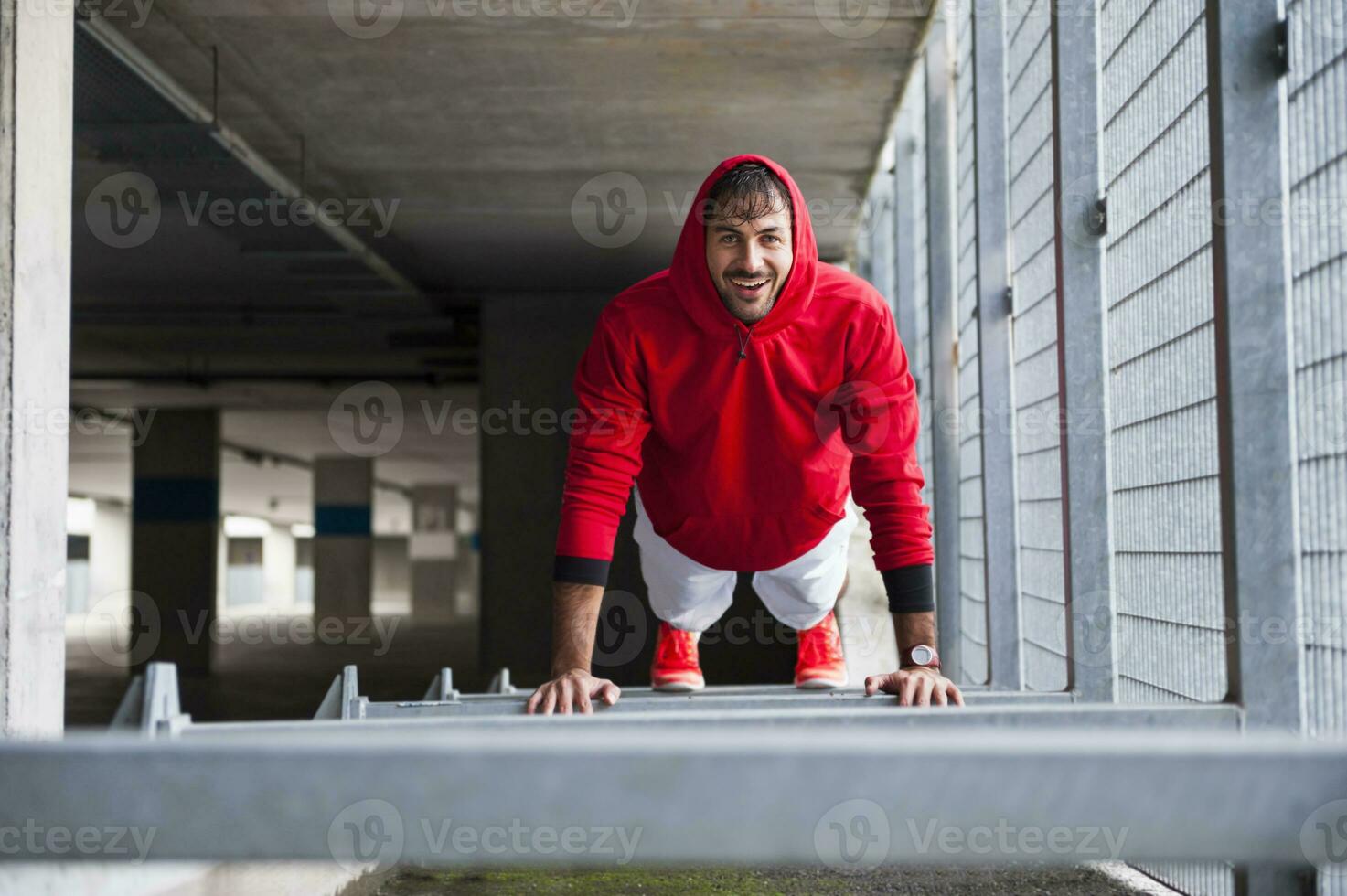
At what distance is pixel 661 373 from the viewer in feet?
8.54

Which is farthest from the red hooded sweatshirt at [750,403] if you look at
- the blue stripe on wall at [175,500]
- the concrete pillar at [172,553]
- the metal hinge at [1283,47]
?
the blue stripe on wall at [175,500]

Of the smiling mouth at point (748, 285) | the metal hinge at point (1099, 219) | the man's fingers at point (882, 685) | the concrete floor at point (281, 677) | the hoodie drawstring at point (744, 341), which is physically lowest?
the concrete floor at point (281, 677)

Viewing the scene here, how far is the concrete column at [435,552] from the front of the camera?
1257 inches

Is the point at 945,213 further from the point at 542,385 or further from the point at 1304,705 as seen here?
the point at 542,385

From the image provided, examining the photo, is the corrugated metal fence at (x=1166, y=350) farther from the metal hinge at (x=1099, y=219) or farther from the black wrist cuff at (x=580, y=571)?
the black wrist cuff at (x=580, y=571)

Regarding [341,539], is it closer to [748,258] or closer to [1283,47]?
[748,258]

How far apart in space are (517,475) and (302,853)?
34.0 ft

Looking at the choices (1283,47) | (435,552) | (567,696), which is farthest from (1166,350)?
(435,552)

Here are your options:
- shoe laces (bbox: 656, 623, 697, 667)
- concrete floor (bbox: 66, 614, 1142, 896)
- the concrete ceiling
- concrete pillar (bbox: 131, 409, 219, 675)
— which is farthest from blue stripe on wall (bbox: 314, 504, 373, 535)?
shoe laces (bbox: 656, 623, 697, 667)

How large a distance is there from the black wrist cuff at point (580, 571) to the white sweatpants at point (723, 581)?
2.08ft

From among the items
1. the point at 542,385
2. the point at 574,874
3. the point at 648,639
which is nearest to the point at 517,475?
the point at 542,385

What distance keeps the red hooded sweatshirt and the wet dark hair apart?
0.03m

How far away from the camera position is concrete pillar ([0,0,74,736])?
2965 millimetres

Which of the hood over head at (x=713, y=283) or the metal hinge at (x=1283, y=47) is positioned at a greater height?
the metal hinge at (x=1283, y=47)
